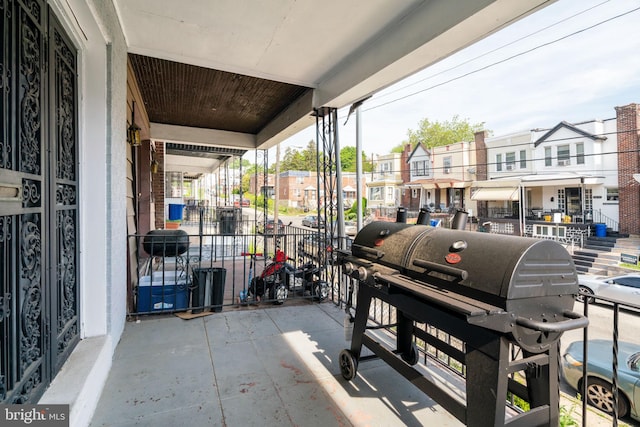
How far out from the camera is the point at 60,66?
1.96 metres

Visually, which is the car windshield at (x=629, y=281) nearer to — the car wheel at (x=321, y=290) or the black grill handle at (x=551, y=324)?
the car wheel at (x=321, y=290)

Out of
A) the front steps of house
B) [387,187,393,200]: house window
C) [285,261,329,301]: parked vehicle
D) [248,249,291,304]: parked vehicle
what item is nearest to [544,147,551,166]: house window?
the front steps of house

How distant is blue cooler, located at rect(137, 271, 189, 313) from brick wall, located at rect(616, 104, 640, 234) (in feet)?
60.8

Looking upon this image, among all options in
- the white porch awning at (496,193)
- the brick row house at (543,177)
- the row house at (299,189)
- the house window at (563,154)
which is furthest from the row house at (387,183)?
the house window at (563,154)

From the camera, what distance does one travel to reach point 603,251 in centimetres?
1295

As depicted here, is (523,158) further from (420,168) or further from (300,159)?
(300,159)

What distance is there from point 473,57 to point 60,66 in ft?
34.6

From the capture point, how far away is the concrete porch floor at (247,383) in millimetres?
1997

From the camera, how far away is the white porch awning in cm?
1877

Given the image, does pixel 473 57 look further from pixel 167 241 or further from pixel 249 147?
pixel 167 241

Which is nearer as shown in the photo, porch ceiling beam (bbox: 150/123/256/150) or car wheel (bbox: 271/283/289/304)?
car wheel (bbox: 271/283/289/304)

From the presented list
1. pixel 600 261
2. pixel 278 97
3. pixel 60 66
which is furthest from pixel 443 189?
pixel 60 66

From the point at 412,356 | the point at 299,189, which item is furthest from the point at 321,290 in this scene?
the point at 299,189

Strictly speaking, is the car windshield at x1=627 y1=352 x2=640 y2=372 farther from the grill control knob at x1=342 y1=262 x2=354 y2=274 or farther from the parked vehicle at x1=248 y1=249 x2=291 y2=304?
the parked vehicle at x1=248 y1=249 x2=291 y2=304
